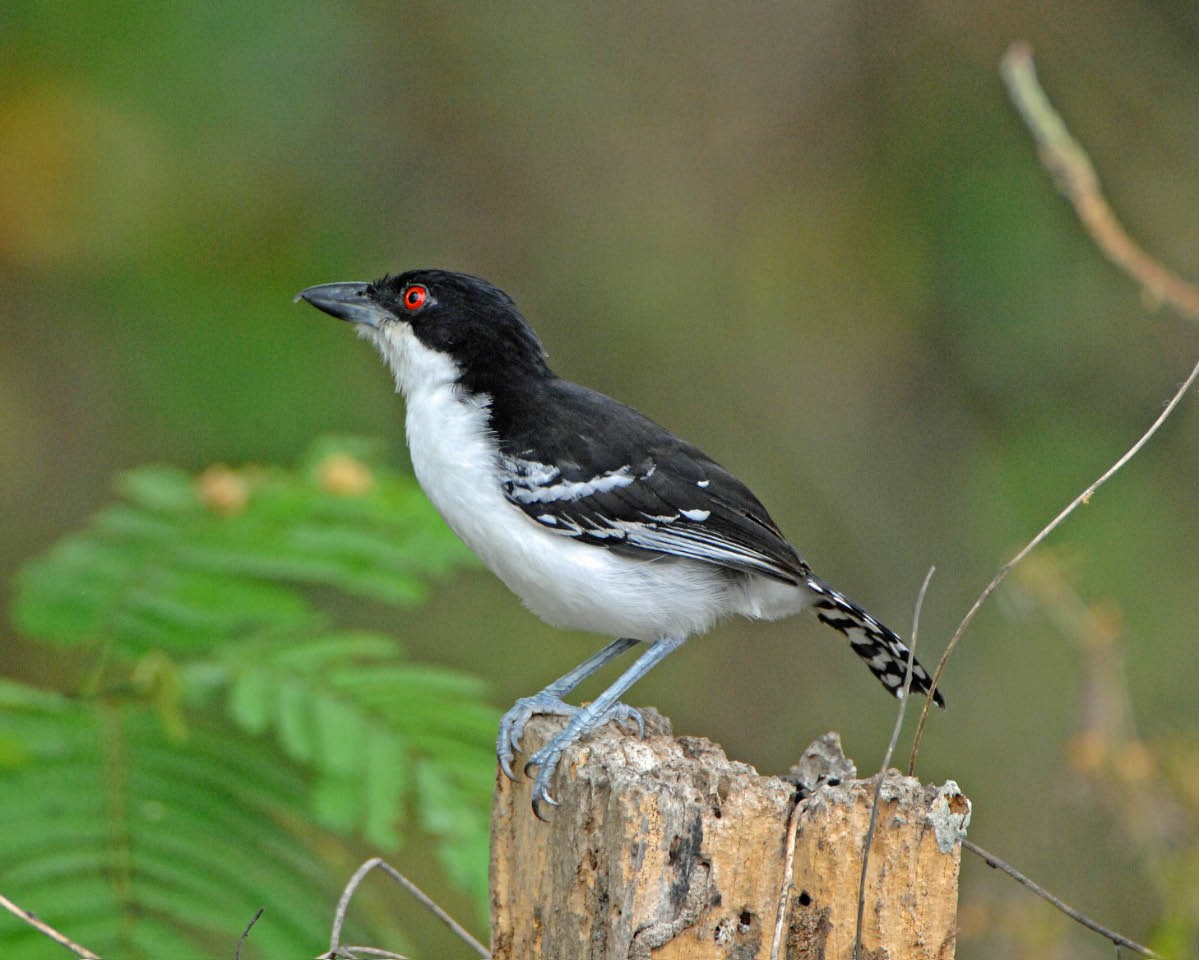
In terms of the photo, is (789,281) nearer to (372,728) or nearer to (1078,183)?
(1078,183)

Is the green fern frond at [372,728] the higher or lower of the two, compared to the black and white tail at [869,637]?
lower

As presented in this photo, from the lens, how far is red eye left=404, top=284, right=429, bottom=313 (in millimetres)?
4770

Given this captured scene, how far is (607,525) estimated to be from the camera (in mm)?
→ 4164

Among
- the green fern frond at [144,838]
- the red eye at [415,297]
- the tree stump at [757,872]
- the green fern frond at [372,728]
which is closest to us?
the tree stump at [757,872]

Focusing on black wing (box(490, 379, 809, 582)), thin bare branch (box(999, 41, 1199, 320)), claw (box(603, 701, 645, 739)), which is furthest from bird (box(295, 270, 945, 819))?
thin bare branch (box(999, 41, 1199, 320))

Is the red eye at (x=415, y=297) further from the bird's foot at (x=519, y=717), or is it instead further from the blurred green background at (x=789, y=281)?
the blurred green background at (x=789, y=281)

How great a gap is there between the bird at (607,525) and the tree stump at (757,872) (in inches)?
41.1

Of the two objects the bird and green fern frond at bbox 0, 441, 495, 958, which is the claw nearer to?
the bird

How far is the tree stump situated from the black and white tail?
1.22 metres

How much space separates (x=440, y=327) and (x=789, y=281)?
4.10 m

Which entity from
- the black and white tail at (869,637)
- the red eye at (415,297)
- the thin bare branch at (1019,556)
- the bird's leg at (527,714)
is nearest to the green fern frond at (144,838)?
the bird's leg at (527,714)

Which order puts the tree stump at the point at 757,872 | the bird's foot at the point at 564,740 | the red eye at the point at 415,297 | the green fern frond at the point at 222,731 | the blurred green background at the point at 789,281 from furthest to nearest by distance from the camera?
the blurred green background at the point at 789,281, the red eye at the point at 415,297, the green fern frond at the point at 222,731, the bird's foot at the point at 564,740, the tree stump at the point at 757,872

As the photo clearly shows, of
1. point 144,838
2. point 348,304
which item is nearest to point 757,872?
point 144,838

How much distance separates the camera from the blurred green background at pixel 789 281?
773cm
